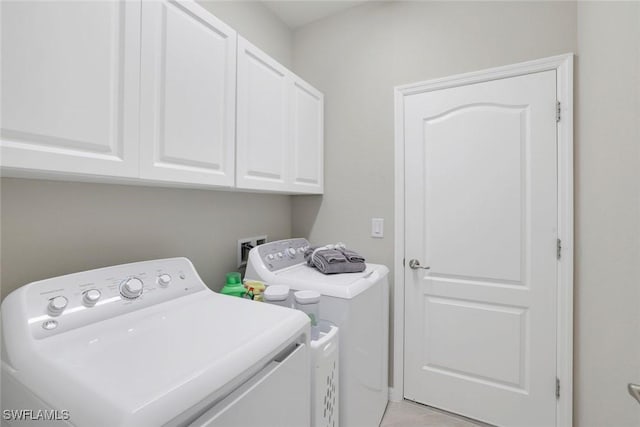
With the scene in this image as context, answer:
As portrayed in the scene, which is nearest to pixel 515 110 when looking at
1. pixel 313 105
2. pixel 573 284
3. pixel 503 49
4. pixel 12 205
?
pixel 503 49

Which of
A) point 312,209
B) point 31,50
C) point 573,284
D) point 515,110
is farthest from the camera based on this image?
point 312,209

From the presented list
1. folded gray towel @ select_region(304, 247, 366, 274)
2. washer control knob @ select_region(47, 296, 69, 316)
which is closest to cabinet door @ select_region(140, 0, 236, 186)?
washer control knob @ select_region(47, 296, 69, 316)

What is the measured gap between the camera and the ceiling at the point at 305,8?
2.12 m

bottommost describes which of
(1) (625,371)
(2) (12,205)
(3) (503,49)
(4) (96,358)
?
(1) (625,371)

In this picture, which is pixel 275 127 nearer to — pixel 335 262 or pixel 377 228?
pixel 335 262

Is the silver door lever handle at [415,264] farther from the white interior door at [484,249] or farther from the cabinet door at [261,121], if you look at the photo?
the cabinet door at [261,121]

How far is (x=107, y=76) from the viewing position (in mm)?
924

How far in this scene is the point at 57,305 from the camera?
85 centimetres

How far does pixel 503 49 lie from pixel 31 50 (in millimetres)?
2148

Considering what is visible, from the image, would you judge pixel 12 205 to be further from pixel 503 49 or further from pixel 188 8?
pixel 503 49

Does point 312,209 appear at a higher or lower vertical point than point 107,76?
lower

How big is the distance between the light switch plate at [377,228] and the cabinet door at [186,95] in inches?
43.1

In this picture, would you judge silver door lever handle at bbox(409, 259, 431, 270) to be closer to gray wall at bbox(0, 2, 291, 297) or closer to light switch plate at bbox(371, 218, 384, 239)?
light switch plate at bbox(371, 218, 384, 239)

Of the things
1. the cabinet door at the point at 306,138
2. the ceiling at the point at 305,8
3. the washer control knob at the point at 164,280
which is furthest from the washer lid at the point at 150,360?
the ceiling at the point at 305,8
